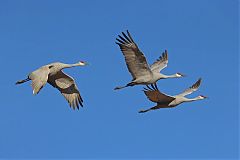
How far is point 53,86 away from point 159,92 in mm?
3982

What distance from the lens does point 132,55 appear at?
84.5 ft

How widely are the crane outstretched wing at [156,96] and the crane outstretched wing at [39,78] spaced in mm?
2871

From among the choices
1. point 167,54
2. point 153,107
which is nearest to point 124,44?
point 153,107

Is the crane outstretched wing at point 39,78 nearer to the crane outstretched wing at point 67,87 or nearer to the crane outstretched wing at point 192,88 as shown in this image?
the crane outstretched wing at point 67,87

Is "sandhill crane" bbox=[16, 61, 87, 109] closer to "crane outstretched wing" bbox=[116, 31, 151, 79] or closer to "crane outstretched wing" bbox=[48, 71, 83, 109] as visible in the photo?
"crane outstretched wing" bbox=[48, 71, 83, 109]

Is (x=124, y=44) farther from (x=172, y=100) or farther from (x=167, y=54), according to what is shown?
(x=167, y=54)

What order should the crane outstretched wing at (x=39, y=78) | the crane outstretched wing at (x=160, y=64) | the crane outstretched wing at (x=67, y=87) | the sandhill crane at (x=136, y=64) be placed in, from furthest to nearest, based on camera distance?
the crane outstretched wing at (x=160, y=64)
the crane outstretched wing at (x=67, y=87)
the sandhill crane at (x=136, y=64)
the crane outstretched wing at (x=39, y=78)

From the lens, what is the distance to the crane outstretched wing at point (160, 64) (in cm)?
2867

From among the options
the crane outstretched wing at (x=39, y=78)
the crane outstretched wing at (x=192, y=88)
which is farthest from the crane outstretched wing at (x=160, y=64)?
the crane outstretched wing at (x=39, y=78)

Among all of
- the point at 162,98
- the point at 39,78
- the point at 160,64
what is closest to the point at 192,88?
the point at 160,64

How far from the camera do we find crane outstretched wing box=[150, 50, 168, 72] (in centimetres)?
2867

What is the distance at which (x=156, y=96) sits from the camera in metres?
25.7

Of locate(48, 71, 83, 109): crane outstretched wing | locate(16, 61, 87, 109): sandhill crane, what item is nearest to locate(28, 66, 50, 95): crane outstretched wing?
locate(16, 61, 87, 109): sandhill crane

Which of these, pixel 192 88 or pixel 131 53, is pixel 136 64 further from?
pixel 192 88
